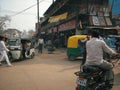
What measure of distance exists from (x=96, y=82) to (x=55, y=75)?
4463 millimetres

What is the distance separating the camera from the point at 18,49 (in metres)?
17.8

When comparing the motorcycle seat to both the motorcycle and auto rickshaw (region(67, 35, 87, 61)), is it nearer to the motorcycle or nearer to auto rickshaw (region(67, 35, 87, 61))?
the motorcycle

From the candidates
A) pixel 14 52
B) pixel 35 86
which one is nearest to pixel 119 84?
pixel 35 86

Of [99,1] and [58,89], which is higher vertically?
[99,1]

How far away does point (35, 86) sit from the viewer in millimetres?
8891

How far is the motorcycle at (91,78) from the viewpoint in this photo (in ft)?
21.2

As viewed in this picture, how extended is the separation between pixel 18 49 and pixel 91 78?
1181cm

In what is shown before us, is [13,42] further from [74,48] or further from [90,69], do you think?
[90,69]

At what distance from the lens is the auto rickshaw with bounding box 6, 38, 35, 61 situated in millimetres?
17481

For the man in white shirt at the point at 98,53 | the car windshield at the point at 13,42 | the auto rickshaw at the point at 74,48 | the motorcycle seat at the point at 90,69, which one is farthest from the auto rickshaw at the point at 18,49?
the motorcycle seat at the point at 90,69

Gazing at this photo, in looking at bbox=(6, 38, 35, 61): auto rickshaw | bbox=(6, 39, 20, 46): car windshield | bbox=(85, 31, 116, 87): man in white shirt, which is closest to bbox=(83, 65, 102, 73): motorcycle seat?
bbox=(85, 31, 116, 87): man in white shirt

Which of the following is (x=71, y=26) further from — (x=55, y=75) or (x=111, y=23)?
(x=55, y=75)

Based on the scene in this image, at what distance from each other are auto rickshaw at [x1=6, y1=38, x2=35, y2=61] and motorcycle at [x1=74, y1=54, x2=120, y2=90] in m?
11.3

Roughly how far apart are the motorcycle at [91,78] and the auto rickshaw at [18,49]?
443 inches
